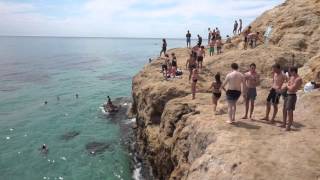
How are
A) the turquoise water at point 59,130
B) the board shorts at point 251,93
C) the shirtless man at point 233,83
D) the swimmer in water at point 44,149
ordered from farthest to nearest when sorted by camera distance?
the swimmer in water at point 44,149
the turquoise water at point 59,130
the board shorts at point 251,93
the shirtless man at point 233,83

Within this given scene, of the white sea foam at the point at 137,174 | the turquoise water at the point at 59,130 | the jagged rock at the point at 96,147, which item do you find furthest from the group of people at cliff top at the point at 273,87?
the jagged rock at the point at 96,147

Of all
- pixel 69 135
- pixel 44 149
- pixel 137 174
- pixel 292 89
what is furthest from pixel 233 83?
pixel 69 135

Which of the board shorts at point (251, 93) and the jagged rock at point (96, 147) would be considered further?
the jagged rock at point (96, 147)

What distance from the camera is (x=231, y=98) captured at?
17.0 meters

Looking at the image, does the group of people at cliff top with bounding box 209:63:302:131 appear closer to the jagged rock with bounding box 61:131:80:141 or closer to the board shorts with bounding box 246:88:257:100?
the board shorts with bounding box 246:88:257:100

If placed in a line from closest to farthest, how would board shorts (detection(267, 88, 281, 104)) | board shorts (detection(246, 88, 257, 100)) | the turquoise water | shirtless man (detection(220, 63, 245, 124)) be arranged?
shirtless man (detection(220, 63, 245, 124))
board shorts (detection(267, 88, 281, 104))
board shorts (detection(246, 88, 257, 100))
the turquoise water

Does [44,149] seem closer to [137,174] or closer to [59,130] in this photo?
[59,130]

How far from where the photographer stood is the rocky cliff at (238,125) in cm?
1396

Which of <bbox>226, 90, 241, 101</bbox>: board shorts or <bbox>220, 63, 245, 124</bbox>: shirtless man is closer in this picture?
<bbox>220, 63, 245, 124</bbox>: shirtless man

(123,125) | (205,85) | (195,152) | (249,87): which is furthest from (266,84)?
(123,125)

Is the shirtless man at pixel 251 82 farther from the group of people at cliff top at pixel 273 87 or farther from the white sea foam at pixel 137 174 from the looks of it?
the white sea foam at pixel 137 174

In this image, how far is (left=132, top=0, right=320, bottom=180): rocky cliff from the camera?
14.0 meters

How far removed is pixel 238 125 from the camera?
17.6 metres

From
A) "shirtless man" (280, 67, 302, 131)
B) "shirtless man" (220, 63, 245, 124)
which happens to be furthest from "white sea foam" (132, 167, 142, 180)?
"shirtless man" (280, 67, 302, 131)
